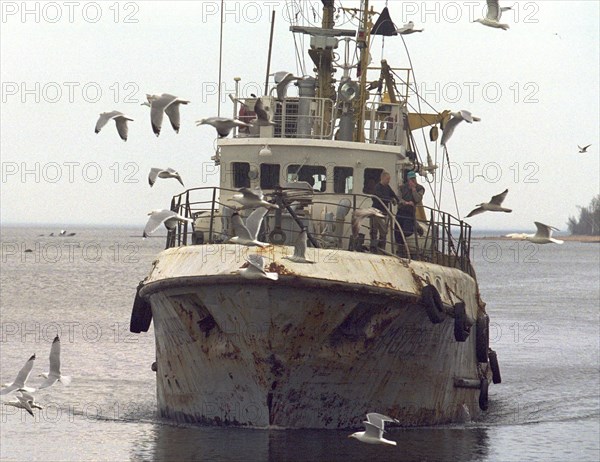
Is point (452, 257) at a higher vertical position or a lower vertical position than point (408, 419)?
higher

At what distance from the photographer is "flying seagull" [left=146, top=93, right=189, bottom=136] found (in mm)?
22391

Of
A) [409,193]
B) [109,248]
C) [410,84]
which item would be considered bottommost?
[109,248]

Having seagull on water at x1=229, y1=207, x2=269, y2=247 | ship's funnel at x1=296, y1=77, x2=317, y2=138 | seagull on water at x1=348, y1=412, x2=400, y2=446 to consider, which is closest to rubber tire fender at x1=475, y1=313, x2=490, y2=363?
ship's funnel at x1=296, y1=77, x2=317, y2=138

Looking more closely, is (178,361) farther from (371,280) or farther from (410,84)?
(410,84)

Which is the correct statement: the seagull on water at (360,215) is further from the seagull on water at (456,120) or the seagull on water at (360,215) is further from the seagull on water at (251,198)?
the seagull on water at (456,120)

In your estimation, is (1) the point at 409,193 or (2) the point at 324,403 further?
(1) the point at 409,193

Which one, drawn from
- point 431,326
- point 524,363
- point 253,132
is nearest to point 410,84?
point 253,132

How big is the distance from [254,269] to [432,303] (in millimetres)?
3098

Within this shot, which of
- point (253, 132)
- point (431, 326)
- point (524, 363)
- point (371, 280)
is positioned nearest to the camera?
point (371, 280)

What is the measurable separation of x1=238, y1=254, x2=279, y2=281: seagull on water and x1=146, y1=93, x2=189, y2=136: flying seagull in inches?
92.5

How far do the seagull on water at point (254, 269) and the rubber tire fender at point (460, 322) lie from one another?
13.2ft

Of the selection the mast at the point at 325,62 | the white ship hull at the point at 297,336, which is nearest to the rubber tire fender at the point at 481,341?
the white ship hull at the point at 297,336

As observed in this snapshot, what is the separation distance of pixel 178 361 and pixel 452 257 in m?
5.40

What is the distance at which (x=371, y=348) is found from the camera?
76.1 feet
